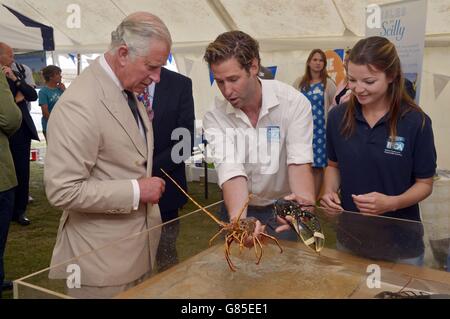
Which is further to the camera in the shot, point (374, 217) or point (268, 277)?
point (374, 217)

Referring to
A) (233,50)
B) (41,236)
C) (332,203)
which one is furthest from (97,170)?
(41,236)

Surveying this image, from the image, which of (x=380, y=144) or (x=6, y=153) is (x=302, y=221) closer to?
(x=380, y=144)

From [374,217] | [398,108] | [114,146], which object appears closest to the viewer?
[114,146]

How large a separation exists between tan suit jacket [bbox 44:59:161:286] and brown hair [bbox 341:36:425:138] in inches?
31.8

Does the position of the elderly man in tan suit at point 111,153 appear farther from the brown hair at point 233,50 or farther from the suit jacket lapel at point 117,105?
the brown hair at point 233,50

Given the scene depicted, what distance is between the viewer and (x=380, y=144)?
1.68 metres

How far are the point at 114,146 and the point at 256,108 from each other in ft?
2.08

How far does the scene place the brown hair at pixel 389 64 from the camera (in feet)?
5.30

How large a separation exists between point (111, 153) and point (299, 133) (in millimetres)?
744

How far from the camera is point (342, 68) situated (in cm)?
472

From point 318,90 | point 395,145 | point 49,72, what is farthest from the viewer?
point 49,72

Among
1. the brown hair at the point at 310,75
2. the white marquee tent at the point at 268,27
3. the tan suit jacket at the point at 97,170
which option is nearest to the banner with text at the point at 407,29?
the white marquee tent at the point at 268,27
